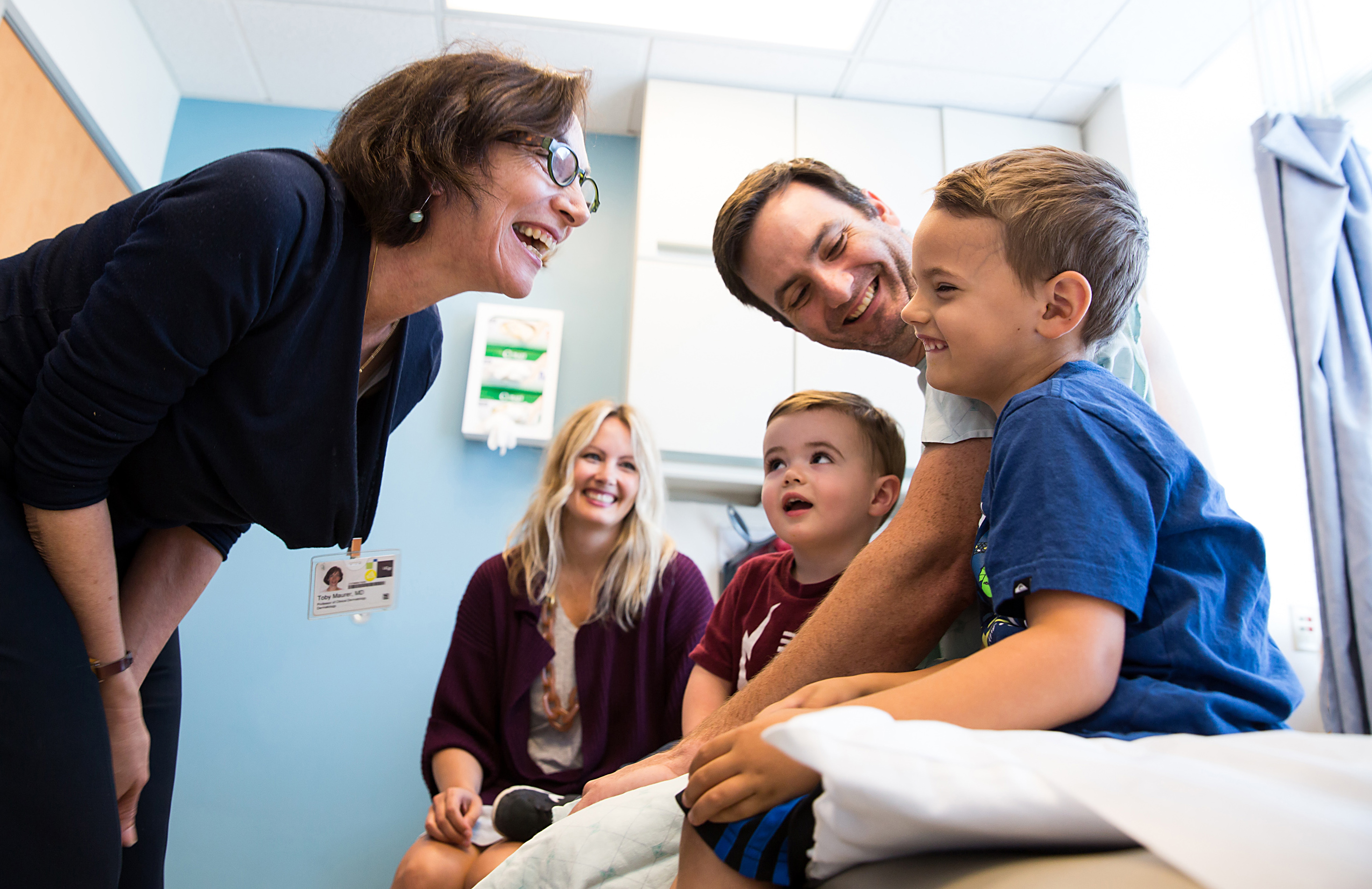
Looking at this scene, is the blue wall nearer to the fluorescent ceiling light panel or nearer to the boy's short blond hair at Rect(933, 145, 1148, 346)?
the fluorescent ceiling light panel

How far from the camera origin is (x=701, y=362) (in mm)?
2324

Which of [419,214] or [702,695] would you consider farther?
[702,695]

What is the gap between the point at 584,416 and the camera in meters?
1.96

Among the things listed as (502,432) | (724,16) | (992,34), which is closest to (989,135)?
(992,34)

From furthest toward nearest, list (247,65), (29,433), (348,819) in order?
(247,65), (348,819), (29,433)

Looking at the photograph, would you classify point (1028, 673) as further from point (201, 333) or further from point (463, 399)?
point (463, 399)

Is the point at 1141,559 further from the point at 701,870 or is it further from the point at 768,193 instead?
the point at 768,193

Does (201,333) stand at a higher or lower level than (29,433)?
higher

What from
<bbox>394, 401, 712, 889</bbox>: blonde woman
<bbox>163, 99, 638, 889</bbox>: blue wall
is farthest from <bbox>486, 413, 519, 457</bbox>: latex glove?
<bbox>394, 401, 712, 889</bbox>: blonde woman

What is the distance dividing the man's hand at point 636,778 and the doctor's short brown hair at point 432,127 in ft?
2.25

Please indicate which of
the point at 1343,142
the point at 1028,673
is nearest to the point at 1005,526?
the point at 1028,673

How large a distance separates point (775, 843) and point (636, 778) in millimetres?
317

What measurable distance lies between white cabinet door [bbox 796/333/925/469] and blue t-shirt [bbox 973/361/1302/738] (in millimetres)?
1628

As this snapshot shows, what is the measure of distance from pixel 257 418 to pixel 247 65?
224 cm
